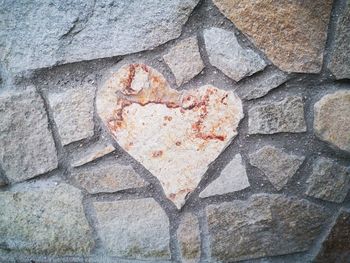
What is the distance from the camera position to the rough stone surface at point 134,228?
0.91 m

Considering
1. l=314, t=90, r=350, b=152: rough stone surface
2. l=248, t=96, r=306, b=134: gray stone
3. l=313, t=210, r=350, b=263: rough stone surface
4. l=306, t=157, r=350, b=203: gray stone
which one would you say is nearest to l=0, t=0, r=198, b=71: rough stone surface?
l=248, t=96, r=306, b=134: gray stone

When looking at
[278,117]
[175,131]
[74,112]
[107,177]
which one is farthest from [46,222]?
[278,117]

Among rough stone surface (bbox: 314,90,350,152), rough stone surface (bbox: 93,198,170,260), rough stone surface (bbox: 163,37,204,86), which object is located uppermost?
rough stone surface (bbox: 163,37,204,86)

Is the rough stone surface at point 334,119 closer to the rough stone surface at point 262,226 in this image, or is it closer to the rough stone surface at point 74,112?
the rough stone surface at point 262,226

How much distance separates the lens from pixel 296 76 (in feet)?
2.70

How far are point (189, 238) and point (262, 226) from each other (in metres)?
0.21

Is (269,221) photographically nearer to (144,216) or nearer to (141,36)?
(144,216)

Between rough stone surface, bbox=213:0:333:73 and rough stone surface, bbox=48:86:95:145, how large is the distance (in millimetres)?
404

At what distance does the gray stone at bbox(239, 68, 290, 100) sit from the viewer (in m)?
0.82

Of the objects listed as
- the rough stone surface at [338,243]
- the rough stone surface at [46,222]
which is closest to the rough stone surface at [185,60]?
the rough stone surface at [46,222]

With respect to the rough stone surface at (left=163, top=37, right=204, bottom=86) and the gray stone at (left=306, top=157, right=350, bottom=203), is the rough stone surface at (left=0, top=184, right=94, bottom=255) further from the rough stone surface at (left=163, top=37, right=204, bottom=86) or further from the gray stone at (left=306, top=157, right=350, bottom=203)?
the gray stone at (left=306, top=157, right=350, bottom=203)

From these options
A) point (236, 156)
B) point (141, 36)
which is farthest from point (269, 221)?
point (141, 36)

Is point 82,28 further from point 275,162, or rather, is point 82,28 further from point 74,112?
point 275,162

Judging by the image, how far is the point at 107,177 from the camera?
35.1 inches
